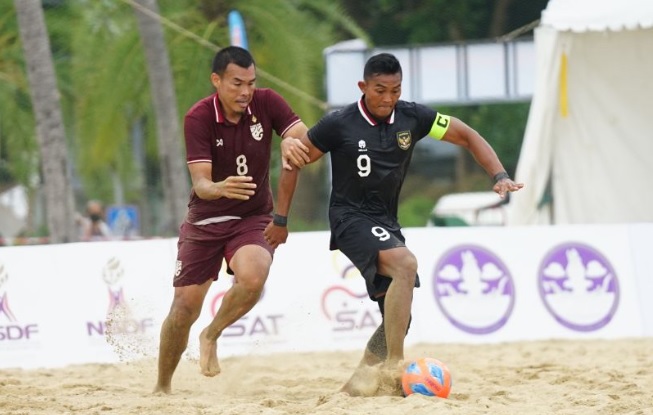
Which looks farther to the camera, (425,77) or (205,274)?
(425,77)

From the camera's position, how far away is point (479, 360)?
10.2m

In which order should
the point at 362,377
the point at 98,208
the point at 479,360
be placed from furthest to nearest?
the point at 98,208
the point at 479,360
the point at 362,377

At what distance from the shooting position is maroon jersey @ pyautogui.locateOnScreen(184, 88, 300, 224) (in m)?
7.53

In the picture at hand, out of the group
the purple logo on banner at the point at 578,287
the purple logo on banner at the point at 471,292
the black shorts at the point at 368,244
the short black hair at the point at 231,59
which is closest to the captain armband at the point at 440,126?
the black shorts at the point at 368,244

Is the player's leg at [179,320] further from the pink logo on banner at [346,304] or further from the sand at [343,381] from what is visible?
the pink logo on banner at [346,304]

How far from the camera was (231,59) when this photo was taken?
747cm

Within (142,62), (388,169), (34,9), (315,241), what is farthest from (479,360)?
(142,62)

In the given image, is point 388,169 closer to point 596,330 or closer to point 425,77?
point 596,330

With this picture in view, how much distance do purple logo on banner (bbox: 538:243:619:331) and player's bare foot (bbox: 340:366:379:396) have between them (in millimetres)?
4631

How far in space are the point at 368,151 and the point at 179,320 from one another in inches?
62.8

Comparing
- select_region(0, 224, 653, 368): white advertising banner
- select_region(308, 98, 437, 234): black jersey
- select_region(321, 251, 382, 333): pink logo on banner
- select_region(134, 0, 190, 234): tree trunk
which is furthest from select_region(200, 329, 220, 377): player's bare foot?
select_region(134, 0, 190, 234): tree trunk

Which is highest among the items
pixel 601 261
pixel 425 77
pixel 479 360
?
pixel 425 77

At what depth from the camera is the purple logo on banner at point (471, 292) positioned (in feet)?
38.6

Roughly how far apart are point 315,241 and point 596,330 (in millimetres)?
2812
